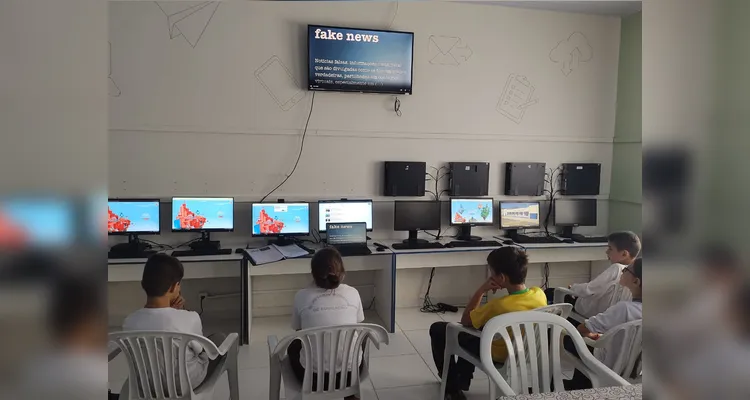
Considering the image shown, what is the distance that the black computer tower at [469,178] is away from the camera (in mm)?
4316

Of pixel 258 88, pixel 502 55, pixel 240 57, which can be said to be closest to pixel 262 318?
pixel 258 88

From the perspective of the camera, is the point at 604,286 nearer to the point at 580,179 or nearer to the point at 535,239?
the point at 535,239

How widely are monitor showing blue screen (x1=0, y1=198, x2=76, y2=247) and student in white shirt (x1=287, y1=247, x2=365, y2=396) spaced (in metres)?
1.92

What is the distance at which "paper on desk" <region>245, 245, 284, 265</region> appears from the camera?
3.37 metres

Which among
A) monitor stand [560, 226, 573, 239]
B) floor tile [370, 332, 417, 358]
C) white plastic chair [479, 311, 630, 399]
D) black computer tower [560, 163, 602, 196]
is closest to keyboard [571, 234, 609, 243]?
monitor stand [560, 226, 573, 239]

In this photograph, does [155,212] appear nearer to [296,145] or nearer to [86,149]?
[296,145]

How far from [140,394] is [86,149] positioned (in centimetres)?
191

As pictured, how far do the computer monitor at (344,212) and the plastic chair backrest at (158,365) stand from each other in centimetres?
216

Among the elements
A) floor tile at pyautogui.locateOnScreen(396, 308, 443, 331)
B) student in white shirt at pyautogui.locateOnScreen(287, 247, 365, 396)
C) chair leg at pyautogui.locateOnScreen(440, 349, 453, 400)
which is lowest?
floor tile at pyautogui.locateOnScreen(396, 308, 443, 331)

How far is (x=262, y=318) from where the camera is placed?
13.1 feet

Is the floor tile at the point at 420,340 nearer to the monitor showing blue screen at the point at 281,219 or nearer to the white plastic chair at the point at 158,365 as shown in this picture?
the monitor showing blue screen at the point at 281,219

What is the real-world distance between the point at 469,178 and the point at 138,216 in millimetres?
2869

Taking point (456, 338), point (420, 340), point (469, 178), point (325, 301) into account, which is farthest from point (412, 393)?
point (469, 178)

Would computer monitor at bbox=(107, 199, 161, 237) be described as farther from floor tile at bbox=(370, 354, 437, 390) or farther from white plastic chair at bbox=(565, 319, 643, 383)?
white plastic chair at bbox=(565, 319, 643, 383)
